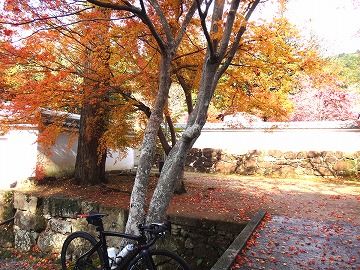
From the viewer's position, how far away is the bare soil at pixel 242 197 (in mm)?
6523

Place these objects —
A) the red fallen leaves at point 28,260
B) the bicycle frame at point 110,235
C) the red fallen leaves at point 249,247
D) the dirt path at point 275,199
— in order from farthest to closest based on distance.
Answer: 1. the red fallen leaves at point 28,260
2. the dirt path at point 275,199
3. the red fallen leaves at point 249,247
4. the bicycle frame at point 110,235

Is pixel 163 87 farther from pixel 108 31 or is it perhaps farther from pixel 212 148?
pixel 212 148

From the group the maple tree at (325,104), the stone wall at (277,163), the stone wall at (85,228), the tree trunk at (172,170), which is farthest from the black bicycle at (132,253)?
the maple tree at (325,104)

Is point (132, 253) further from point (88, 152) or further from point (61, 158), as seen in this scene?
point (61, 158)

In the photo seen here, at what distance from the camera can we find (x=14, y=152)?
326 inches

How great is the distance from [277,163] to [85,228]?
898 centimetres

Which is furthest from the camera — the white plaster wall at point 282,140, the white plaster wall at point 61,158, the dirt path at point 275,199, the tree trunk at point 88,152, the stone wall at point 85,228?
the white plaster wall at point 282,140

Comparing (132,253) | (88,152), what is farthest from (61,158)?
(132,253)

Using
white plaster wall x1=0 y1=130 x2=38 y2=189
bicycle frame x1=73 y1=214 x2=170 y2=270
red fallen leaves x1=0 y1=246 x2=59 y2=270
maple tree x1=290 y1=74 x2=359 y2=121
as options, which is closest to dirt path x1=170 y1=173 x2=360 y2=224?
bicycle frame x1=73 y1=214 x2=170 y2=270

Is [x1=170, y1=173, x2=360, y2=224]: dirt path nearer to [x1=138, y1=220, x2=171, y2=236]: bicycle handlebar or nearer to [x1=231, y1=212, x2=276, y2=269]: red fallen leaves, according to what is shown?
[x1=231, y1=212, x2=276, y2=269]: red fallen leaves

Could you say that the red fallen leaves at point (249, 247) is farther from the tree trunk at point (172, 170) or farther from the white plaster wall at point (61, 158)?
the white plaster wall at point (61, 158)

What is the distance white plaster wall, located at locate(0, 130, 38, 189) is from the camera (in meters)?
8.23

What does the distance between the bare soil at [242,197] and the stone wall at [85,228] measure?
0.93ft

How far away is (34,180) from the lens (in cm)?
845
